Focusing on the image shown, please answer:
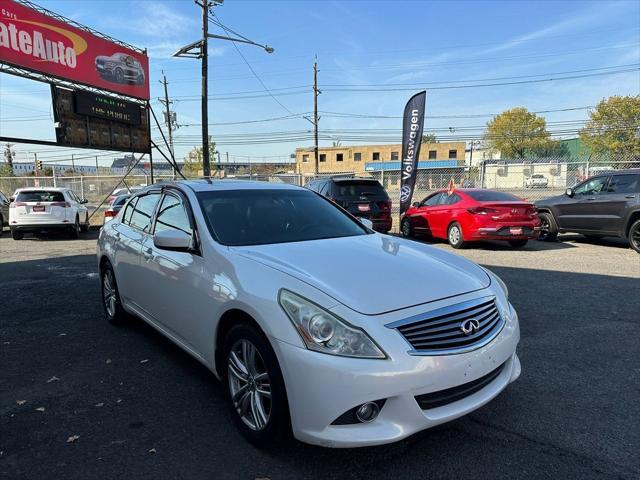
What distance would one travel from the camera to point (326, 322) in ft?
8.02

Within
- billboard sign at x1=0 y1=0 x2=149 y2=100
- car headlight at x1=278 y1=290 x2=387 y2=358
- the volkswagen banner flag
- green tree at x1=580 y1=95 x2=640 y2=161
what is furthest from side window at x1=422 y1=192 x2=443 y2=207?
green tree at x1=580 y1=95 x2=640 y2=161

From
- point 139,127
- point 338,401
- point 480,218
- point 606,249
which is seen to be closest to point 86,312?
point 338,401

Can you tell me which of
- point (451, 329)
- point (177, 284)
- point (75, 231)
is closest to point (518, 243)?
point (451, 329)

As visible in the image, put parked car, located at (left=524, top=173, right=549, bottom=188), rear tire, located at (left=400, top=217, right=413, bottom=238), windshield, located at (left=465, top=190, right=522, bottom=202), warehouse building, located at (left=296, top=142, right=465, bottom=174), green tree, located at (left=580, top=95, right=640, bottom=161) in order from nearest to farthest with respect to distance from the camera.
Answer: windshield, located at (left=465, top=190, right=522, bottom=202)
rear tire, located at (left=400, top=217, right=413, bottom=238)
parked car, located at (left=524, top=173, right=549, bottom=188)
green tree, located at (left=580, top=95, right=640, bottom=161)
warehouse building, located at (left=296, top=142, right=465, bottom=174)

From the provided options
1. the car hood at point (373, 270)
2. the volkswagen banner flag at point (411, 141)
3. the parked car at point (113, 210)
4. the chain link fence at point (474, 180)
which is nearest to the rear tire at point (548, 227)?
the volkswagen banner flag at point (411, 141)

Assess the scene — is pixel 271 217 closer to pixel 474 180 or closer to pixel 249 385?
pixel 249 385

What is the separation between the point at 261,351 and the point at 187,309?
105cm

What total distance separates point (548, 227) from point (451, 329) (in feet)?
34.6

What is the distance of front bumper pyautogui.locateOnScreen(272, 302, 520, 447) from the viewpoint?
2.32 metres

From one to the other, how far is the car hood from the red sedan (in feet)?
23.1

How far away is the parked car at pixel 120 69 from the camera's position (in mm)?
16766

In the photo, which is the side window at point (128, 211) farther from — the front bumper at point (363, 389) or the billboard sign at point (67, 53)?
the billboard sign at point (67, 53)

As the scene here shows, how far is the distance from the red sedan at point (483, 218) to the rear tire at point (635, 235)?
1.79m

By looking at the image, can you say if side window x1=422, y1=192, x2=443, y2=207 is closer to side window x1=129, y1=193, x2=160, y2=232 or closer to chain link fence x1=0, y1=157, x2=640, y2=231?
chain link fence x1=0, y1=157, x2=640, y2=231
